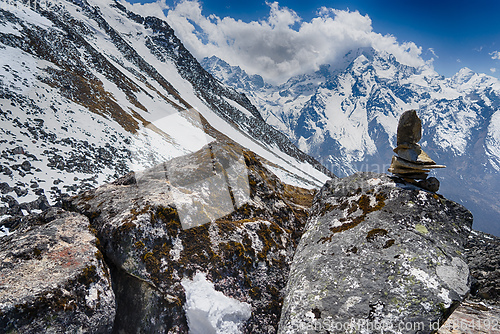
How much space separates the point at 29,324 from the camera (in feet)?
10.8

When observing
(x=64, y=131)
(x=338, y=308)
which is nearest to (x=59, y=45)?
(x=64, y=131)

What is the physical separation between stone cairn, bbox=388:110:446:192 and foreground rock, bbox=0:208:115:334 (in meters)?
7.07

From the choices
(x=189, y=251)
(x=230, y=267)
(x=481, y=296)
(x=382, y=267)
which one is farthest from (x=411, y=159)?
(x=189, y=251)

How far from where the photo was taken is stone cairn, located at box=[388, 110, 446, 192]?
6086 mm

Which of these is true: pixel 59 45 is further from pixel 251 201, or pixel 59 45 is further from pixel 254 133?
pixel 254 133

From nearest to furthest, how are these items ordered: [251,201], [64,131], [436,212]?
[436,212] < [251,201] < [64,131]

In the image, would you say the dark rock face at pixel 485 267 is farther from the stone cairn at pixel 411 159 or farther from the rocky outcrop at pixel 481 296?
the stone cairn at pixel 411 159

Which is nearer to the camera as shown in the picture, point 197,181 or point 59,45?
point 197,181

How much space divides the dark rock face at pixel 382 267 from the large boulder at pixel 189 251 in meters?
0.69

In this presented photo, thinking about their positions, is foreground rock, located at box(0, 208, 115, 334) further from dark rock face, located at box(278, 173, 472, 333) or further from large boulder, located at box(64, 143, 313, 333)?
dark rock face, located at box(278, 173, 472, 333)

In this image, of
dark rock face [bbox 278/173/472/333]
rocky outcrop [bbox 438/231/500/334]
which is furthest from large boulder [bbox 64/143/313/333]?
rocky outcrop [bbox 438/231/500/334]

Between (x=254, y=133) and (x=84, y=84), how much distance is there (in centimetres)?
10136

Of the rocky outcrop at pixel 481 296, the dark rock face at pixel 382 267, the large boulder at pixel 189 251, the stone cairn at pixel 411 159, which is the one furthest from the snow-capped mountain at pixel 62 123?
the rocky outcrop at pixel 481 296

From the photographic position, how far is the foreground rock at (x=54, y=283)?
3340 millimetres
